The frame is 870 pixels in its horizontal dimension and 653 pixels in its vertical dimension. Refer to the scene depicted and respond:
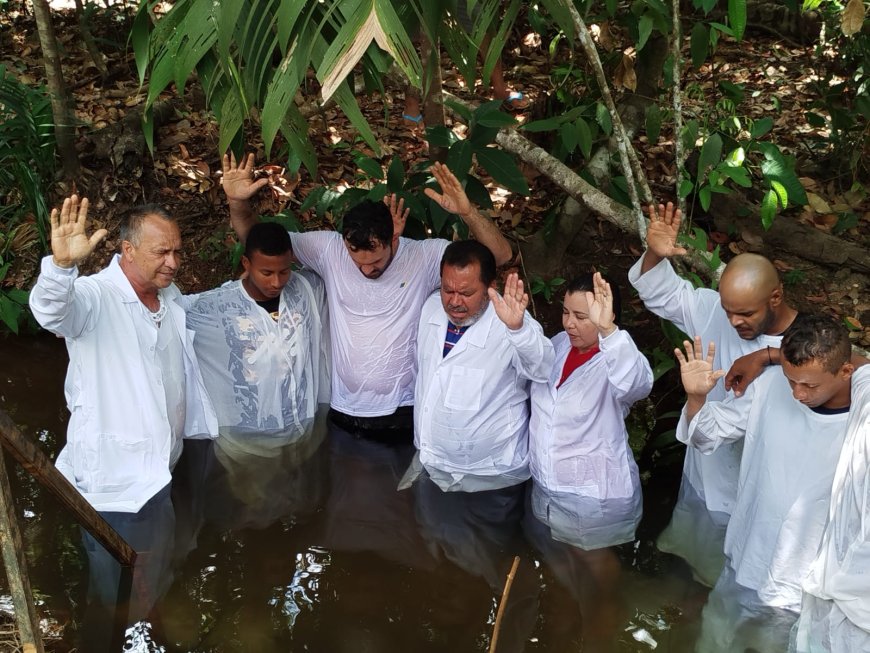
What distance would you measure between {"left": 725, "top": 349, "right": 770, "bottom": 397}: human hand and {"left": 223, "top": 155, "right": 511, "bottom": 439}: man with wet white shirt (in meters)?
1.23

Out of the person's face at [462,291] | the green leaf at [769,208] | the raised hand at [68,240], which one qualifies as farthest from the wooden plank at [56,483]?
the green leaf at [769,208]

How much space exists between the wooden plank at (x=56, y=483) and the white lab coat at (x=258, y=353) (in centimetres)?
98

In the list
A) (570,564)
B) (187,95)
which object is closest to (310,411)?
(570,564)

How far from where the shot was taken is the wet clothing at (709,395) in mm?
3891

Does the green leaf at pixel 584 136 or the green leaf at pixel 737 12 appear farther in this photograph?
the green leaf at pixel 584 136

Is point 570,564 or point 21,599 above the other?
point 21,599

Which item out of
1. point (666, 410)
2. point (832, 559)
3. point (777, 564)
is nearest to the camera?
point (832, 559)

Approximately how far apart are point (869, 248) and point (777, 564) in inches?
111

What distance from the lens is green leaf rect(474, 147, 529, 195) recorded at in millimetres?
4355

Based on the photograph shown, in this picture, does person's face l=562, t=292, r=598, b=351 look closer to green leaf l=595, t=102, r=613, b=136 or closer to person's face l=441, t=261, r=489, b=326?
person's face l=441, t=261, r=489, b=326

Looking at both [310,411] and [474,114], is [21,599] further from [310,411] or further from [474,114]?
[474,114]

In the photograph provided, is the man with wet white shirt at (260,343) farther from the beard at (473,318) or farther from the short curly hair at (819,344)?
the short curly hair at (819,344)

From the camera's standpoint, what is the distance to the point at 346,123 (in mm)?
6672

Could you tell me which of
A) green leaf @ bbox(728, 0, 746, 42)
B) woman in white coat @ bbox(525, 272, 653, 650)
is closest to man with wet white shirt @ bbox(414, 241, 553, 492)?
woman in white coat @ bbox(525, 272, 653, 650)
